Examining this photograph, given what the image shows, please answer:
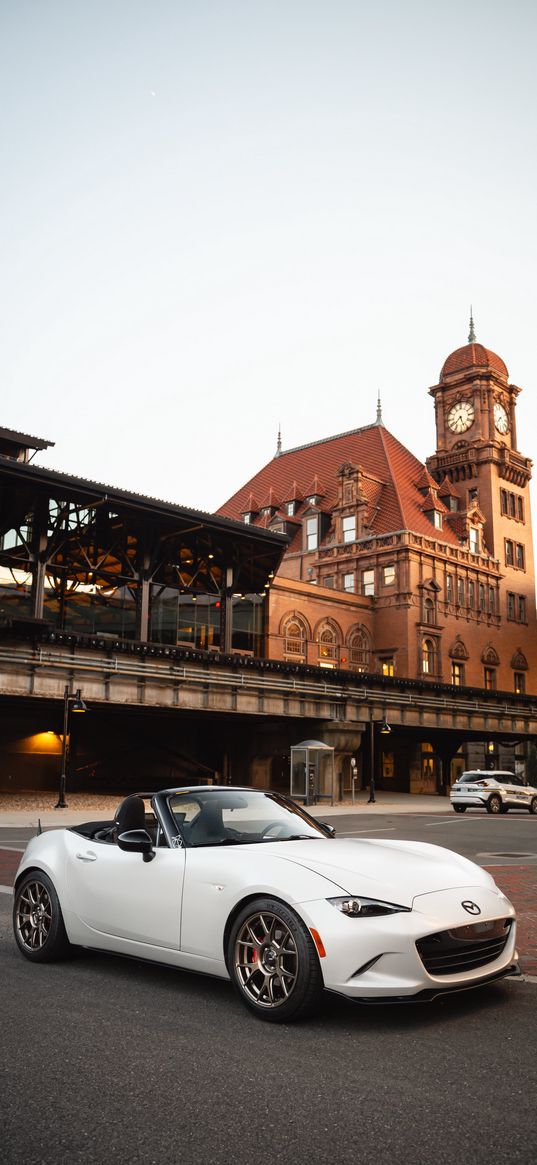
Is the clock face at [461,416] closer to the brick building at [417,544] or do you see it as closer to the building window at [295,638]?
the brick building at [417,544]

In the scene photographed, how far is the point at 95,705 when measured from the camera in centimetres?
3938

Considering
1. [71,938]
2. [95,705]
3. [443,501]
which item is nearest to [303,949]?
[71,938]

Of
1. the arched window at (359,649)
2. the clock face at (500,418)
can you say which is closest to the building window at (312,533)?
the arched window at (359,649)

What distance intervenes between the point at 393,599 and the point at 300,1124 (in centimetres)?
6552

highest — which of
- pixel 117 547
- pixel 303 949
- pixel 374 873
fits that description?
pixel 117 547

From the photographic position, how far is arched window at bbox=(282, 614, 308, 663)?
6303 centimetres

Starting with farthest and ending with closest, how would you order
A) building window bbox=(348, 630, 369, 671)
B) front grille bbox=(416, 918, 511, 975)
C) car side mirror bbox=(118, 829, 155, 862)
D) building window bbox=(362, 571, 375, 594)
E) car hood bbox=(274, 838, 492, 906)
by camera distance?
building window bbox=(362, 571, 375, 594) → building window bbox=(348, 630, 369, 671) → car side mirror bbox=(118, 829, 155, 862) → car hood bbox=(274, 838, 492, 906) → front grille bbox=(416, 918, 511, 975)

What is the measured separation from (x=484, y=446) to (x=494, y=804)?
48.7 m

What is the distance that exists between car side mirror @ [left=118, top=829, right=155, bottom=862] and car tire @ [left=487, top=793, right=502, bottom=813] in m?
30.3

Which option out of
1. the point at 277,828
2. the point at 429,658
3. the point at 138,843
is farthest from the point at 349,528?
the point at 138,843

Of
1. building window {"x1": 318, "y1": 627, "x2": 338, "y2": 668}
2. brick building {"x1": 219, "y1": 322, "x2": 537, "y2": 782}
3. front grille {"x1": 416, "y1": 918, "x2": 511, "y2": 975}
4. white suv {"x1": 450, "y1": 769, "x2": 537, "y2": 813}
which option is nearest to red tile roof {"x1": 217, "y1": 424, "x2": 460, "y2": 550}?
brick building {"x1": 219, "y1": 322, "x2": 537, "y2": 782}

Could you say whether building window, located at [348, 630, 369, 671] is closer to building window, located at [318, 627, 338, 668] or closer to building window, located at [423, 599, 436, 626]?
building window, located at [318, 627, 338, 668]

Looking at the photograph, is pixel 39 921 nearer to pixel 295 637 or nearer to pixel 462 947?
pixel 462 947

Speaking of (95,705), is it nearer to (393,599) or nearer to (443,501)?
(393,599)
